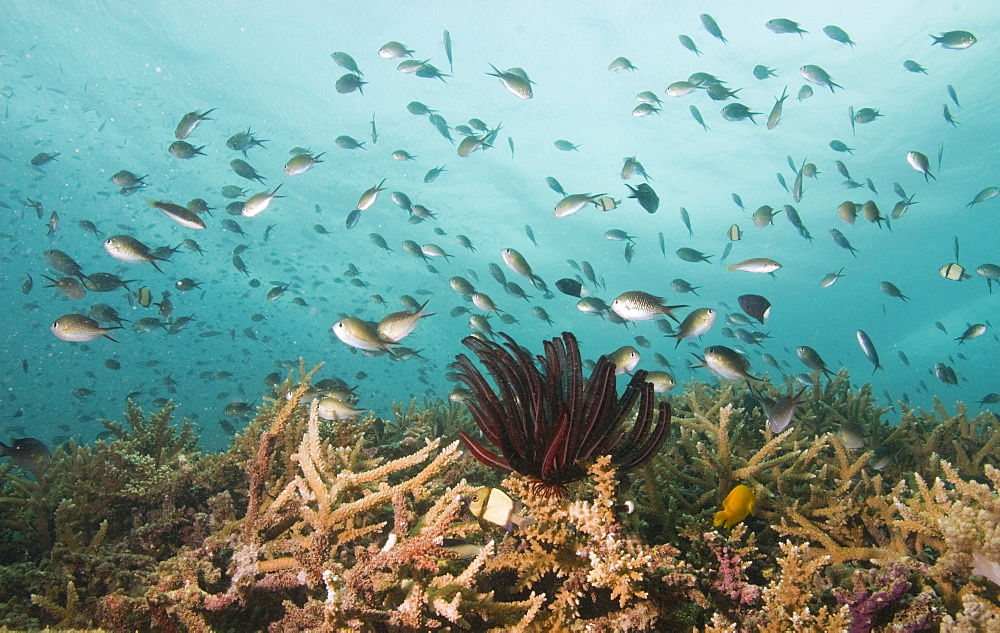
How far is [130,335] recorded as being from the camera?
212ft

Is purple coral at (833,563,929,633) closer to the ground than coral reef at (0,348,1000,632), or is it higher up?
higher up

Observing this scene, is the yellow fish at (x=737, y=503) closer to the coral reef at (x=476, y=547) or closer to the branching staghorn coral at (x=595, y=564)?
the coral reef at (x=476, y=547)

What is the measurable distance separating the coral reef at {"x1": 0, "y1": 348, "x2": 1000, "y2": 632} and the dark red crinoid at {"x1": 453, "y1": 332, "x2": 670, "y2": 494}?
0.22 feet

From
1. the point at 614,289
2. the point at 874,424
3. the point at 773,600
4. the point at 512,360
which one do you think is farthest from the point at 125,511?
the point at 614,289

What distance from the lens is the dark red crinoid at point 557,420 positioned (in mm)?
2002

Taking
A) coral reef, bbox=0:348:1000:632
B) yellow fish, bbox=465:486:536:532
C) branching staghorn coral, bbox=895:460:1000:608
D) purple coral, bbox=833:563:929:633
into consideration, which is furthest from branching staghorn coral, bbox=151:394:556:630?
branching staghorn coral, bbox=895:460:1000:608

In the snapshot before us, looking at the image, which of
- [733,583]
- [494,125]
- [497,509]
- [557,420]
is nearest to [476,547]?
[497,509]

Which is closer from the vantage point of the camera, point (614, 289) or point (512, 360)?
point (512, 360)

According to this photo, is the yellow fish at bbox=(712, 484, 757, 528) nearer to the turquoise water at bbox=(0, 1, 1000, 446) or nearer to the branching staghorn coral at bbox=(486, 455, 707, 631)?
the branching staghorn coral at bbox=(486, 455, 707, 631)

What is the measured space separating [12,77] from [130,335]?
51.5 metres

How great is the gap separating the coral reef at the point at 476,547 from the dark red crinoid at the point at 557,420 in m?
0.07

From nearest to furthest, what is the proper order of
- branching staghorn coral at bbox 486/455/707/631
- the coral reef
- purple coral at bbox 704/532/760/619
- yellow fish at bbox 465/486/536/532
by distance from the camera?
branching staghorn coral at bbox 486/455/707/631, the coral reef, purple coral at bbox 704/532/760/619, yellow fish at bbox 465/486/536/532

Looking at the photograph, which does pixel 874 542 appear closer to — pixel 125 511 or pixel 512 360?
pixel 512 360

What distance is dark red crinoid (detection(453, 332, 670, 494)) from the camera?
2.00m
